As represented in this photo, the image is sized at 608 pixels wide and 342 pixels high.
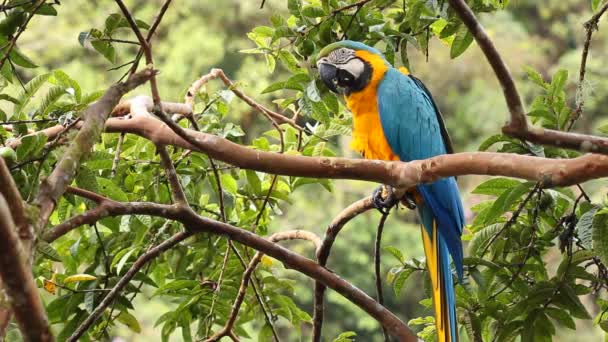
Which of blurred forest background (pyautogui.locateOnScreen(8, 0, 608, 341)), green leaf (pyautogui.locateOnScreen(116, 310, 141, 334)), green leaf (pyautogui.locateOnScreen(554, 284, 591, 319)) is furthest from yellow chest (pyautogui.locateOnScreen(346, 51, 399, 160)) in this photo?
blurred forest background (pyautogui.locateOnScreen(8, 0, 608, 341))

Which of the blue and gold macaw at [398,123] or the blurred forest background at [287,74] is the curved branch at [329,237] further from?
the blurred forest background at [287,74]

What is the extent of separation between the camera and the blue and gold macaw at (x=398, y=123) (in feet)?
5.02

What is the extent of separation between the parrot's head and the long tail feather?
369mm

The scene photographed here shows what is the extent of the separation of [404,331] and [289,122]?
0.56 m

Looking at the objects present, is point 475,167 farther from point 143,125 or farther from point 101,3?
point 101,3

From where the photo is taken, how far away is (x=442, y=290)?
4.57 ft

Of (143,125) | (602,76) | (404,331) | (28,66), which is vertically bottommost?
(404,331)

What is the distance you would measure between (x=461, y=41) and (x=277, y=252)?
1.57 ft

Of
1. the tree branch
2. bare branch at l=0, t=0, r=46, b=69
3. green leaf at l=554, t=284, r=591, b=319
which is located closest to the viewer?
the tree branch

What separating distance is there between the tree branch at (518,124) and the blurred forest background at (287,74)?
4086mm

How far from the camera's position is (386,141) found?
1651mm

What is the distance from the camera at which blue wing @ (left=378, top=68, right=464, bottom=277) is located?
155 cm

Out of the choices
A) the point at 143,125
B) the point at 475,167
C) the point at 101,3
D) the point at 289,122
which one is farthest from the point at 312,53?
the point at 101,3

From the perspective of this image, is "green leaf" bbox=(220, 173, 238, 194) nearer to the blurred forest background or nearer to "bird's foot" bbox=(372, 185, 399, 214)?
"bird's foot" bbox=(372, 185, 399, 214)
